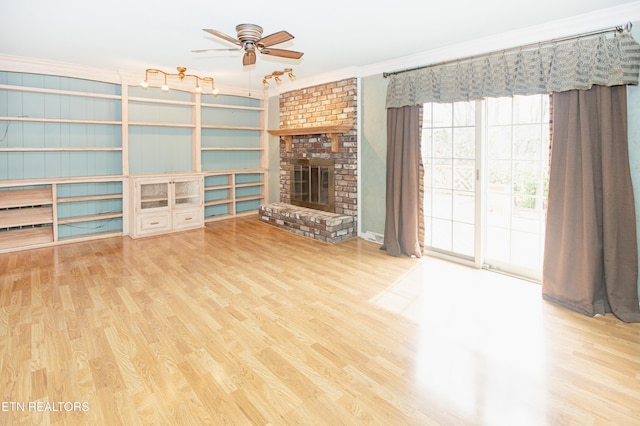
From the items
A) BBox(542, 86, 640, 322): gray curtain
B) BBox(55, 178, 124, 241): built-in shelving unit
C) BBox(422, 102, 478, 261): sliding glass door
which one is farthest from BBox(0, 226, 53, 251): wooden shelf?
BBox(542, 86, 640, 322): gray curtain

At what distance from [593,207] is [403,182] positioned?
6.90 feet

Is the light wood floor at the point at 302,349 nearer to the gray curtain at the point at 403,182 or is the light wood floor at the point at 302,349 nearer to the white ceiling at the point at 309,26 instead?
the gray curtain at the point at 403,182

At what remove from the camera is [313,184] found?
21.0 ft

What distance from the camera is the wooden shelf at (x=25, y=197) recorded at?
4875mm

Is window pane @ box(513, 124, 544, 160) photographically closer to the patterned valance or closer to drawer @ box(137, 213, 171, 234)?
the patterned valance

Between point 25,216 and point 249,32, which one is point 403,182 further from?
point 25,216

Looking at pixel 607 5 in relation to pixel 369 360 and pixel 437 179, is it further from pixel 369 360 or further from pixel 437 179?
pixel 369 360

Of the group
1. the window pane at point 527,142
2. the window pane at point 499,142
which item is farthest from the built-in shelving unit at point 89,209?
the window pane at point 527,142

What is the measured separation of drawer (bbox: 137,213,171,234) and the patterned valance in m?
3.97

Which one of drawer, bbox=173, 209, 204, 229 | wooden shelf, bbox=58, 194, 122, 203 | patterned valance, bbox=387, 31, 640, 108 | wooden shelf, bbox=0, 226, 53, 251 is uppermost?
patterned valance, bbox=387, 31, 640, 108

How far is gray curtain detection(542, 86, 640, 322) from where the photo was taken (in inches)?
120

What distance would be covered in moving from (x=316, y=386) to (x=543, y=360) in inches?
59.5

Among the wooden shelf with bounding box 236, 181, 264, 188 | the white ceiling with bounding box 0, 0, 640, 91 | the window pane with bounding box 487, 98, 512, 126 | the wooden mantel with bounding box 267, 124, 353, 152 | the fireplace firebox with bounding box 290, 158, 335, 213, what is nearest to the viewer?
the white ceiling with bounding box 0, 0, 640, 91

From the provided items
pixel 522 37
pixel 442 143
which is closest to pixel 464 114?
pixel 442 143
